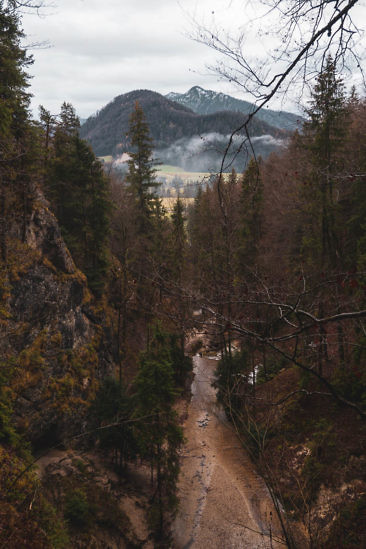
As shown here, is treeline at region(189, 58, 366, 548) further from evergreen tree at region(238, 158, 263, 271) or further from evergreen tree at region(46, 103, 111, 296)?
evergreen tree at region(46, 103, 111, 296)

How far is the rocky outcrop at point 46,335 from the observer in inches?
490

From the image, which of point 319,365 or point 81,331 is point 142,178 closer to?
point 81,331

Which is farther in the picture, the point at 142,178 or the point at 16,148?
the point at 142,178

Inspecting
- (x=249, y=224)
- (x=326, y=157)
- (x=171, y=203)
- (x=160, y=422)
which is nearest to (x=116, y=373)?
(x=160, y=422)

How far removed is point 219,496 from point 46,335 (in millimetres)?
9818

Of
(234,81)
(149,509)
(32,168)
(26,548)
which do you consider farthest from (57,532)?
(32,168)

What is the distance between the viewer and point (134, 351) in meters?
22.7

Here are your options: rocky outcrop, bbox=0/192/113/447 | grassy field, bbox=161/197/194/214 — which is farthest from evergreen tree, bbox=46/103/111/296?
grassy field, bbox=161/197/194/214

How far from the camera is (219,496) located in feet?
40.4

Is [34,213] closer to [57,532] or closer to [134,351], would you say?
[134,351]

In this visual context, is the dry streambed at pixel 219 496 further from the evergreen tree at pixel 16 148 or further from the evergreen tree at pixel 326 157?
the evergreen tree at pixel 16 148

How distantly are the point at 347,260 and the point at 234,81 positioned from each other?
1454 centimetres

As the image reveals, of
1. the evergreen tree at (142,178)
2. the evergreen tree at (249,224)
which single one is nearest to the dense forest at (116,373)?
the evergreen tree at (142,178)

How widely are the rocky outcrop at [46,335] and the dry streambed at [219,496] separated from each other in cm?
559
